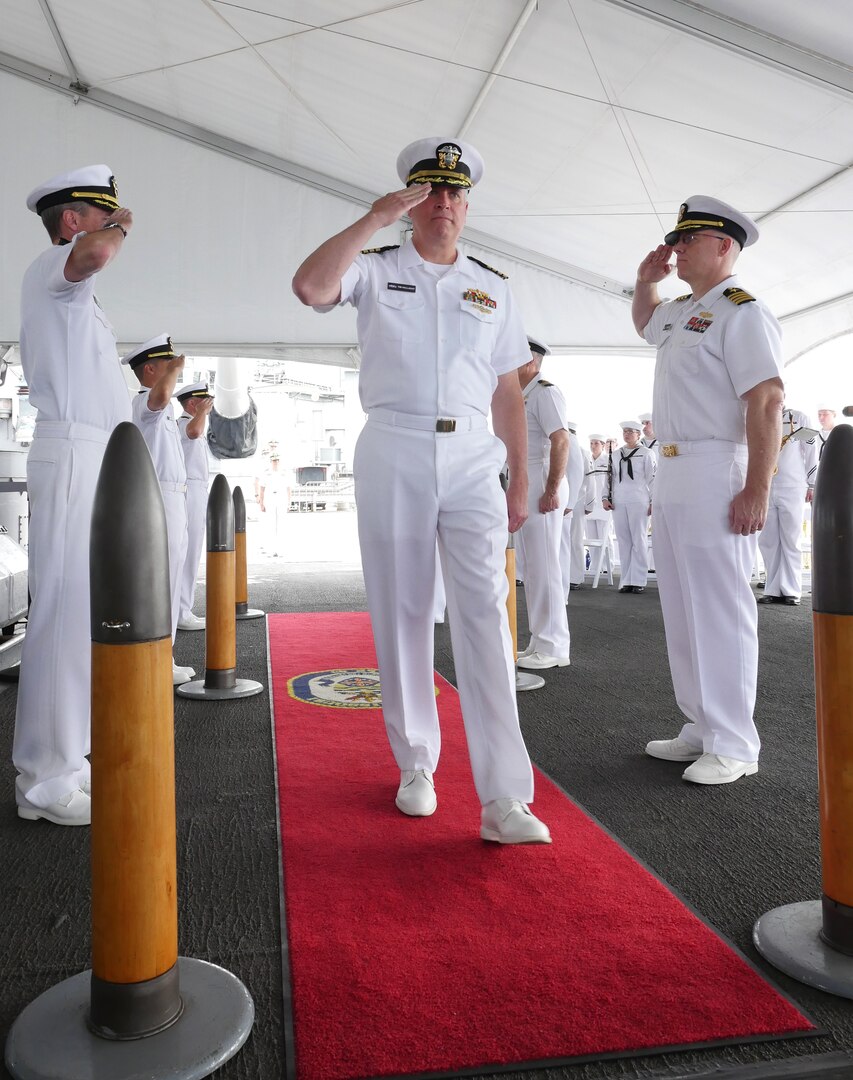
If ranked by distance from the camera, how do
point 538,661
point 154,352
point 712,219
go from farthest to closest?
point 538,661 → point 154,352 → point 712,219

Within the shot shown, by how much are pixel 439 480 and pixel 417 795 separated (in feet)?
3.10

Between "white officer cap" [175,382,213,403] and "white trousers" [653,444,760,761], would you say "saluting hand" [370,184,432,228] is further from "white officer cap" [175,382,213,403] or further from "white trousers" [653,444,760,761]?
"white officer cap" [175,382,213,403]

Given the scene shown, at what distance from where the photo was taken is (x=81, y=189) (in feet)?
8.66

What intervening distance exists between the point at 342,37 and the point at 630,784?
7.83 meters

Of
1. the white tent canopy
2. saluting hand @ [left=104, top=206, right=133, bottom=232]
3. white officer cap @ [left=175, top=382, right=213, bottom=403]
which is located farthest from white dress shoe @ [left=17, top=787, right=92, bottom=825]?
the white tent canopy

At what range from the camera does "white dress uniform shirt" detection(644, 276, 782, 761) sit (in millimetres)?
3004

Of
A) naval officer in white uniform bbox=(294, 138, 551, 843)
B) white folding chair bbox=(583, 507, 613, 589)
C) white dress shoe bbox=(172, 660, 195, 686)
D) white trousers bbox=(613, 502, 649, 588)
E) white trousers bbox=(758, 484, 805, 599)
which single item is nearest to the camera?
naval officer in white uniform bbox=(294, 138, 551, 843)

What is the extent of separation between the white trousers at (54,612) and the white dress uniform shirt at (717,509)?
197 cm

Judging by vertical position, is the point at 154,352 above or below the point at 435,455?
above

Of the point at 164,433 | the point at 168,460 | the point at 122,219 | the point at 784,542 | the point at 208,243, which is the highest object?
the point at 208,243

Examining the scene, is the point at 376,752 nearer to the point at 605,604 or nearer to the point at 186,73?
the point at 605,604

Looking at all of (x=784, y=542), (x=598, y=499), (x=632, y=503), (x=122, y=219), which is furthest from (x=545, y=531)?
(x=598, y=499)

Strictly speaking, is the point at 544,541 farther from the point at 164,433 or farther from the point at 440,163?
the point at 440,163

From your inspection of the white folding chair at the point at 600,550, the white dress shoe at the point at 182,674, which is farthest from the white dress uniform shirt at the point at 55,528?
the white folding chair at the point at 600,550
